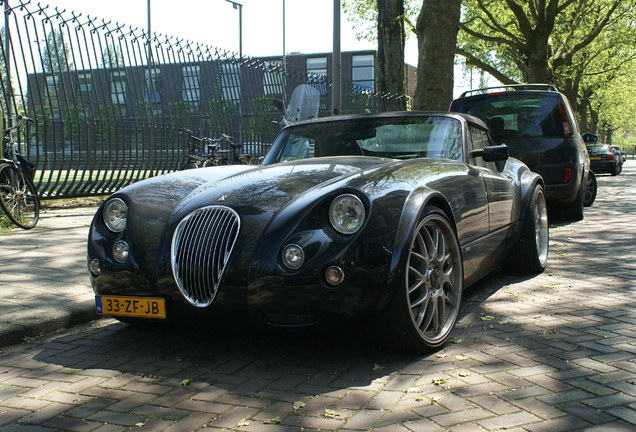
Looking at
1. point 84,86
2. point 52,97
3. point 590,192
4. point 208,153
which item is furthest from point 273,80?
point 590,192

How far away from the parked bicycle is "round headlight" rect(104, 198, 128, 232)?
328 inches

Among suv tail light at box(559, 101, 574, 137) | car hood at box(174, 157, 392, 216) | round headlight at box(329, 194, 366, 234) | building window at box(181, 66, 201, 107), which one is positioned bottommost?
round headlight at box(329, 194, 366, 234)

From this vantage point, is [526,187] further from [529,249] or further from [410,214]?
[410,214]

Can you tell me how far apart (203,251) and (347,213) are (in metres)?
0.76

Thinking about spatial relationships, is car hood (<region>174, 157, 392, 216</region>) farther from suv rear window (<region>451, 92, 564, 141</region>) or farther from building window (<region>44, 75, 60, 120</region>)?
building window (<region>44, 75, 60, 120</region>)

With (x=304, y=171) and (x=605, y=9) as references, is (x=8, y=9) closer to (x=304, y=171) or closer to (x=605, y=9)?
(x=304, y=171)

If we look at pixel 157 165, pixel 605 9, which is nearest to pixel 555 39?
pixel 605 9

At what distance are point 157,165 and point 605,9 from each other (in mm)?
26877

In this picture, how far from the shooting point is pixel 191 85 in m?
13.4

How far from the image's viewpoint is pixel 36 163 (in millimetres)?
10062

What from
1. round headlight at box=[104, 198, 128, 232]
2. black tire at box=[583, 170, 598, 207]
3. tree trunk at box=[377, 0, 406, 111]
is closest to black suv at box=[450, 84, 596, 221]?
black tire at box=[583, 170, 598, 207]

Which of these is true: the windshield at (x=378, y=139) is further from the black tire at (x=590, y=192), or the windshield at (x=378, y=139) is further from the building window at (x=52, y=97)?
the black tire at (x=590, y=192)

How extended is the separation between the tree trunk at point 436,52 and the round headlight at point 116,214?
31.5 feet

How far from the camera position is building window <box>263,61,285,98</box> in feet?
50.5
